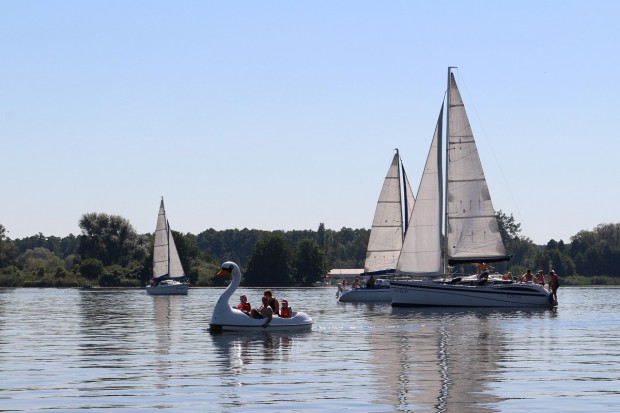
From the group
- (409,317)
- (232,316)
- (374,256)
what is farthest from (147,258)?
(232,316)

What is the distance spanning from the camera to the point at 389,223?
99.9m

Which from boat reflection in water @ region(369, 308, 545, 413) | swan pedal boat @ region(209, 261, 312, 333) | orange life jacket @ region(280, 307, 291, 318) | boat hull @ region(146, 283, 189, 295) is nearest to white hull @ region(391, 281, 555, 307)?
boat reflection in water @ region(369, 308, 545, 413)

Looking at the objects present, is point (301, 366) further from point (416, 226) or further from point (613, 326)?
point (416, 226)

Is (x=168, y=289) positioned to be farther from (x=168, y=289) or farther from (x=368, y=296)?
(x=368, y=296)

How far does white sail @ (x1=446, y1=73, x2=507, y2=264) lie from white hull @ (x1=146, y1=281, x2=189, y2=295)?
66553 mm

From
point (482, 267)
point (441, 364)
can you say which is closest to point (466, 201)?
point (482, 267)

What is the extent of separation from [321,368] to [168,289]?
349 ft

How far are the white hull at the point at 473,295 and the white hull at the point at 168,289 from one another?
217 feet

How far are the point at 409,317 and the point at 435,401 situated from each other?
38245mm

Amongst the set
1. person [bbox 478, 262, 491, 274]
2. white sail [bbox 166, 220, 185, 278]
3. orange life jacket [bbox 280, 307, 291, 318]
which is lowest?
orange life jacket [bbox 280, 307, 291, 318]

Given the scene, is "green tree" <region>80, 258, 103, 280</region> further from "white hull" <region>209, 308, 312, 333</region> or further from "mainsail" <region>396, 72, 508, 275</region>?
"white hull" <region>209, 308, 312, 333</region>

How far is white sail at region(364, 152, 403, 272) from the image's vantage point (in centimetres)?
9969

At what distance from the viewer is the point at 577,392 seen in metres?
26.6

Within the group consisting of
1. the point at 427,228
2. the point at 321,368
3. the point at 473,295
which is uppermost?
the point at 427,228
